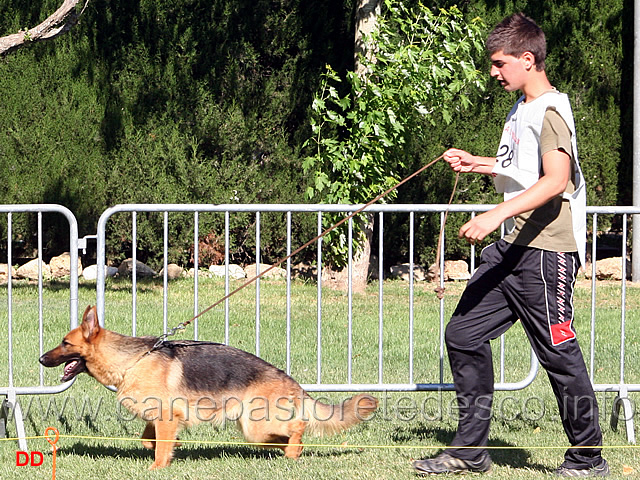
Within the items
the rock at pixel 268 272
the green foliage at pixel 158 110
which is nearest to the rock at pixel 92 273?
the green foliage at pixel 158 110

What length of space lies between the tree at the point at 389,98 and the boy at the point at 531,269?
21.7 feet

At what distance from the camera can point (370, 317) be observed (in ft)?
32.7

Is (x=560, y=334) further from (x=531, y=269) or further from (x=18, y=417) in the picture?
(x=18, y=417)

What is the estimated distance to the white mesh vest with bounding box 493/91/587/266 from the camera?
165 inches

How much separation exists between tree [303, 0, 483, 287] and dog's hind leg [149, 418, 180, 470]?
6.81 m

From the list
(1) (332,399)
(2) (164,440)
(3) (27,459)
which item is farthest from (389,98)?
(3) (27,459)

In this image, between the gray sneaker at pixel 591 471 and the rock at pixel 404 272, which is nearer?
the gray sneaker at pixel 591 471

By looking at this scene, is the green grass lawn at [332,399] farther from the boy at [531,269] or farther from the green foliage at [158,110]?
the green foliage at [158,110]

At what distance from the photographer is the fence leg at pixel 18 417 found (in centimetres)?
498

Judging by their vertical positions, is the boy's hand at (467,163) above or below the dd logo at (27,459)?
above

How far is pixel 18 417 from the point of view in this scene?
511 cm

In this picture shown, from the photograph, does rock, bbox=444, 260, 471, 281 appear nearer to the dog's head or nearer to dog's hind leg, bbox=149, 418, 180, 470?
dog's hind leg, bbox=149, 418, 180, 470

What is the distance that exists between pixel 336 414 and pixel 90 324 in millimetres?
1439

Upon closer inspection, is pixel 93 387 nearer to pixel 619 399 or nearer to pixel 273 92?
pixel 619 399
